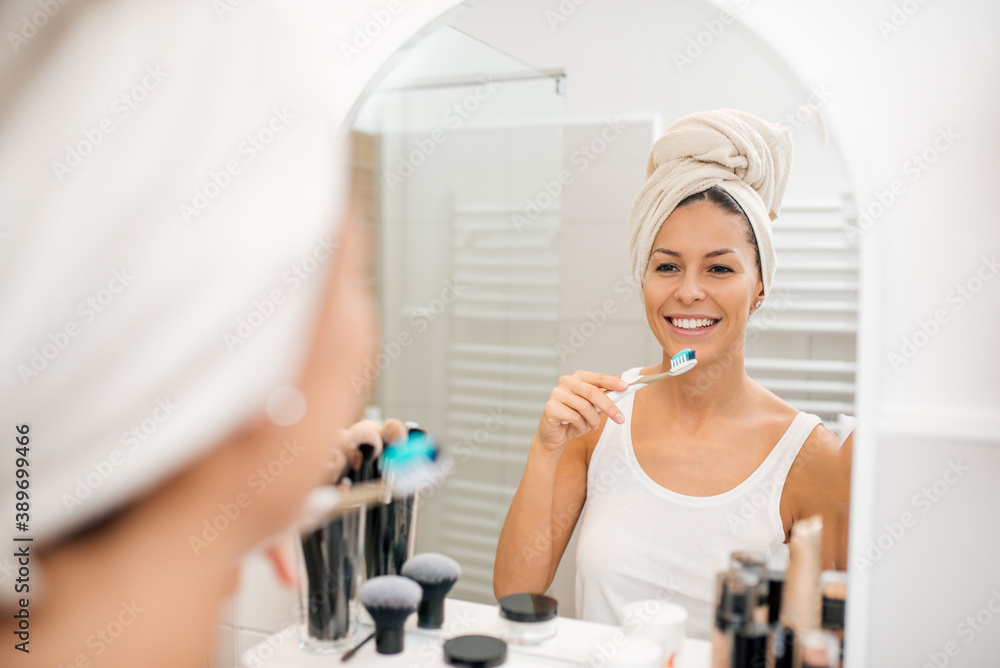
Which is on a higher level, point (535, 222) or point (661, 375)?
point (535, 222)

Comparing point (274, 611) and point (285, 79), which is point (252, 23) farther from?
point (274, 611)

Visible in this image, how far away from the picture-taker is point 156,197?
0.32m

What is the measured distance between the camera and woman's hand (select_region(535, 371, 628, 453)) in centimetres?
75

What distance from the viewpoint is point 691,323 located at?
708 mm

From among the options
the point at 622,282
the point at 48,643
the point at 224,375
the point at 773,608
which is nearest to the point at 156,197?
the point at 224,375

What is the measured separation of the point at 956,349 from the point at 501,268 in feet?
1.51
